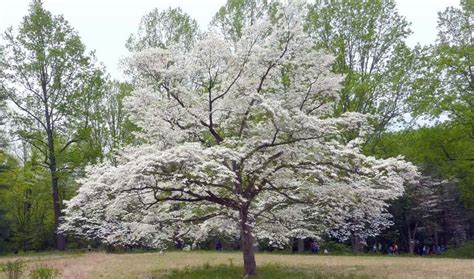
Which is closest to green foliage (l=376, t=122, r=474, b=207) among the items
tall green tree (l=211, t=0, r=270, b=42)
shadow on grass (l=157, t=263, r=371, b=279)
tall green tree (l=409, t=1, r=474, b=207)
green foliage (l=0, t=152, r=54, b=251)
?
tall green tree (l=409, t=1, r=474, b=207)

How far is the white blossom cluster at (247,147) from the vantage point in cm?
1163

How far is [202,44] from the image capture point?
12234 mm

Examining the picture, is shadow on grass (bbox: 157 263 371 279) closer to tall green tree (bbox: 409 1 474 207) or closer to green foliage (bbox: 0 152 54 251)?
tall green tree (bbox: 409 1 474 207)

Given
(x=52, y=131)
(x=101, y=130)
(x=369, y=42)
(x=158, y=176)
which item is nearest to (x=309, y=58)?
(x=158, y=176)

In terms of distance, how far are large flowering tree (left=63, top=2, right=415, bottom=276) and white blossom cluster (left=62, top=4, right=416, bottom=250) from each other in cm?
3

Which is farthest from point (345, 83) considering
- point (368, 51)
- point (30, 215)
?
point (30, 215)

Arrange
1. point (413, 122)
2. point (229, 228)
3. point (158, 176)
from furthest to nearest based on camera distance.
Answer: point (413, 122) → point (229, 228) → point (158, 176)

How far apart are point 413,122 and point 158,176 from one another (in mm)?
18131

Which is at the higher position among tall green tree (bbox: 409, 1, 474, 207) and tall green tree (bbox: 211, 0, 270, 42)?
tall green tree (bbox: 211, 0, 270, 42)

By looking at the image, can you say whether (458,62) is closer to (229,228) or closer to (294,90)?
(294,90)

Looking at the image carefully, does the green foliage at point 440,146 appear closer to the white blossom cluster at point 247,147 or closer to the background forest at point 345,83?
the background forest at point 345,83

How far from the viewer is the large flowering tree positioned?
1162cm

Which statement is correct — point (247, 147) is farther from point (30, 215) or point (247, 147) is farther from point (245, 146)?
point (30, 215)

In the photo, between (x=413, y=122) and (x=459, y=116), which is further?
(x=413, y=122)
